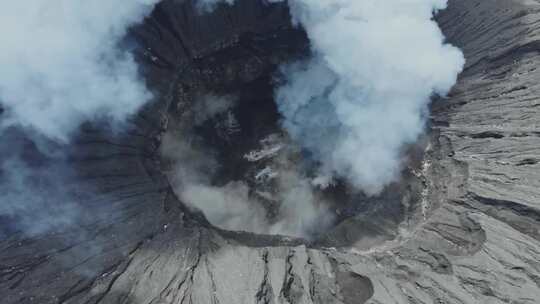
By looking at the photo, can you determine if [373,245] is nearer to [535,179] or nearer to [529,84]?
[535,179]

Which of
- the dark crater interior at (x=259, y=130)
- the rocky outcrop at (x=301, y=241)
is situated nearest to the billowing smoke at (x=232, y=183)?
the dark crater interior at (x=259, y=130)

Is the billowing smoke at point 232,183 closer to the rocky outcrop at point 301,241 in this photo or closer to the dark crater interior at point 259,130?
the dark crater interior at point 259,130

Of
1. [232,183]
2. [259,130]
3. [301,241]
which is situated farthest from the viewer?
[259,130]

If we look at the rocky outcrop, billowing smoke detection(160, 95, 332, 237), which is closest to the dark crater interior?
billowing smoke detection(160, 95, 332, 237)

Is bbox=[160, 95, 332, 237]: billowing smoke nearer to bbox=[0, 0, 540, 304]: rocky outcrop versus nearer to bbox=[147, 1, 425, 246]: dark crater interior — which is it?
bbox=[147, 1, 425, 246]: dark crater interior

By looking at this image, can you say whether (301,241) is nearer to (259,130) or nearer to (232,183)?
(232,183)

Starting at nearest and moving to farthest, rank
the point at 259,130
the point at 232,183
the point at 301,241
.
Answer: the point at 301,241
the point at 232,183
the point at 259,130

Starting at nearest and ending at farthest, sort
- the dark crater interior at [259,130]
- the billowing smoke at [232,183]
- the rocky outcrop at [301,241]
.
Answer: the rocky outcrop at [301,241] < the dark crater interior at [259,130] < the billowing smoke at [232,183]

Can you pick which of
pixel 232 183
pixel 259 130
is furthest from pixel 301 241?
pixel 259 130

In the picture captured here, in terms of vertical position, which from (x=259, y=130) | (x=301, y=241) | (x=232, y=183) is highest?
(x=259, y=130)
